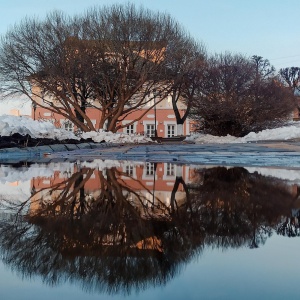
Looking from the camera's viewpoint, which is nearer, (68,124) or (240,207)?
(240,207)

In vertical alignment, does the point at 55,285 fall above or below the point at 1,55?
below

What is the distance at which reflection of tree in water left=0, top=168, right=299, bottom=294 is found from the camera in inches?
141

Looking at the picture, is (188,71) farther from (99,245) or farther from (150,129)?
(99,245)

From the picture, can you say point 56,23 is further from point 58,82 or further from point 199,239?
point 199,239

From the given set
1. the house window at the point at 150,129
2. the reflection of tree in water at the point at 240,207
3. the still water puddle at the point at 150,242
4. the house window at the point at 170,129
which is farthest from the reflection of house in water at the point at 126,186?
the house window at the point at 150,129

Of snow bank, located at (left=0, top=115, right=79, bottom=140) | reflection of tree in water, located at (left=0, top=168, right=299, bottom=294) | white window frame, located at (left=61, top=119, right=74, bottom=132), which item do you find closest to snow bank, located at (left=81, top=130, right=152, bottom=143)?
snow bank, located at (left=0, top=115, right=79, bottom=140)

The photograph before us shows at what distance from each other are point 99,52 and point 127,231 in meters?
30.7

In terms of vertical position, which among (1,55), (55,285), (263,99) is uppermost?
(1,55)

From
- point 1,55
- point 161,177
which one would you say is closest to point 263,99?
point 1,55

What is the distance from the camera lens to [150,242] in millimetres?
4383

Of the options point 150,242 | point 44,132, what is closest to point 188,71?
point 44,132

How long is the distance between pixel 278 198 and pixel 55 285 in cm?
429

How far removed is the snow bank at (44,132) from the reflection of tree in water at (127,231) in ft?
56.2

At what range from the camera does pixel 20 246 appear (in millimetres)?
4254
